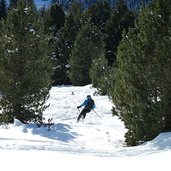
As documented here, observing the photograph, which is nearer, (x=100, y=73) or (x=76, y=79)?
(x=100, y=73)

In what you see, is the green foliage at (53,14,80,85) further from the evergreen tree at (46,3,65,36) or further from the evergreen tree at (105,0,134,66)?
the evergreen tree at (46,3,65,36)

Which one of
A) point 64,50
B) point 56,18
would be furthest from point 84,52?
point 56,18

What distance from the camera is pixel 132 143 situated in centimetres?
1513

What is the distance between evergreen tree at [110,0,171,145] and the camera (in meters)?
14.1

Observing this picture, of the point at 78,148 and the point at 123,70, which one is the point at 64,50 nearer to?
the point at 123,70

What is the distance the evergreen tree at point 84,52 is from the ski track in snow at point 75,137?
17.8 meters

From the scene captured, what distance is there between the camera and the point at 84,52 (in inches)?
1758

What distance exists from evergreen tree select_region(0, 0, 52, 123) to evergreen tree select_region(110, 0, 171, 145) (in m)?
5.29

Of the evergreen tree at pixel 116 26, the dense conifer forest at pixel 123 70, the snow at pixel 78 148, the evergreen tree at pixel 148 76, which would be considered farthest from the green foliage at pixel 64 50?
the evergreen tree at pixel 148 76

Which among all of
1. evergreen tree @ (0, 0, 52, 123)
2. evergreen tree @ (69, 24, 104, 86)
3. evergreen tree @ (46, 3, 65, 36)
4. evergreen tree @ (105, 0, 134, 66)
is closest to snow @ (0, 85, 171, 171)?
evergreen tree @ (0, 0, 52, 123)

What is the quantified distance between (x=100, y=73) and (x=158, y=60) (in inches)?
890

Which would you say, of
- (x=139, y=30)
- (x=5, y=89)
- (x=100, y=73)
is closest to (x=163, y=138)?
(x=139, y=30)

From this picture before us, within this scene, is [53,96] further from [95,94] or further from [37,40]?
[37,40]

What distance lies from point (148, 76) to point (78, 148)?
11.5 ft
